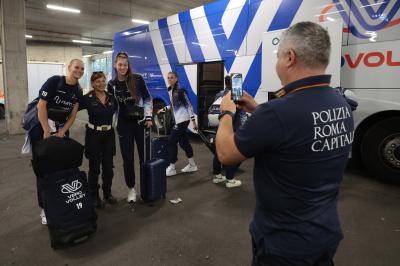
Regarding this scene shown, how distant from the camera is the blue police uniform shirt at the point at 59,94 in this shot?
9.21 ft

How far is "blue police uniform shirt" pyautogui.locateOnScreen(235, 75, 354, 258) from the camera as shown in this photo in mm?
942

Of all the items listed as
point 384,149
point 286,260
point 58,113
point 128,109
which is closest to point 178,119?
point 128,109

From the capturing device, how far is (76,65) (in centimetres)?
292

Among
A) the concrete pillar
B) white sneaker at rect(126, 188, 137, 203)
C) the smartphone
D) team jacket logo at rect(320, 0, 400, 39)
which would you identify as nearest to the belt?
white sneaker at rect(126, 188, 137, 203)

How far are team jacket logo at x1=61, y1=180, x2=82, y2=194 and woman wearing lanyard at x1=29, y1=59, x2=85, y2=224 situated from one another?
1.32 ft

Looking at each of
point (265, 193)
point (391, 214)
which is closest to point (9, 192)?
point (265, 193)

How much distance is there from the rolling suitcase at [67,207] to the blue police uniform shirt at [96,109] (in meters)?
0.61

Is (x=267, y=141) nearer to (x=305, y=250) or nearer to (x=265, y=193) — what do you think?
(x=265, y=193)

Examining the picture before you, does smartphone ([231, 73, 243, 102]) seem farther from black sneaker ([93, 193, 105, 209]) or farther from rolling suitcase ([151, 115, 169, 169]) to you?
rolling suitcase ([151, 115, 169, 169])

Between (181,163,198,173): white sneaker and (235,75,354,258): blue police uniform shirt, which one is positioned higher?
(235,75,354,258): blue police uniform shirt

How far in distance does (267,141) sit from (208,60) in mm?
5267

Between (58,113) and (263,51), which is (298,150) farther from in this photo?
(263,51)

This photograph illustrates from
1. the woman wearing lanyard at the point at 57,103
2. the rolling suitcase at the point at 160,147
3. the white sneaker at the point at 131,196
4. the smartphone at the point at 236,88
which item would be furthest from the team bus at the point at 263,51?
the smartphone at the point at 236,88

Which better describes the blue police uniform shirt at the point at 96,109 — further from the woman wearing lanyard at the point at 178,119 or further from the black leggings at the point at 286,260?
the black leggings at the point at 286,260
